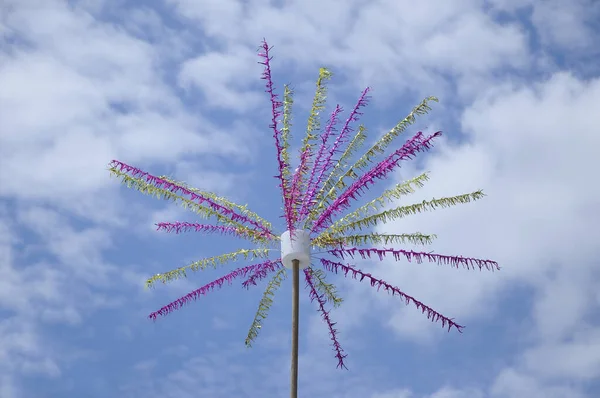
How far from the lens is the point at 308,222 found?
458 inches

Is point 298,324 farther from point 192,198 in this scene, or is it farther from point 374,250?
point 192,198

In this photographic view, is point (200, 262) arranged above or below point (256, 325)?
above

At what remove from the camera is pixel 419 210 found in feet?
37.9

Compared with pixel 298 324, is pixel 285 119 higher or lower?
higher

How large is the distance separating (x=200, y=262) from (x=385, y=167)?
8.73 feet

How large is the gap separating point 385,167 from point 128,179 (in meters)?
3.32

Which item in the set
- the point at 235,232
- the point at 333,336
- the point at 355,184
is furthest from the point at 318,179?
the point at 333,336

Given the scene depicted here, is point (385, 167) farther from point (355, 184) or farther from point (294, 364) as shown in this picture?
point (294, 364)

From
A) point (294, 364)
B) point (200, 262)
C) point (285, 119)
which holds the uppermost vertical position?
point (285, 119)

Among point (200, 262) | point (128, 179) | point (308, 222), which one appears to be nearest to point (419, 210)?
point (308, 222)

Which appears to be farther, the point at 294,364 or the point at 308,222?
the point at 308,222

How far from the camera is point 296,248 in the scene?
11352mm

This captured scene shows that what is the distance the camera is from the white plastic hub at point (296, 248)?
11.4 meters

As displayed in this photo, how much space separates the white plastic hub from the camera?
1136cm
